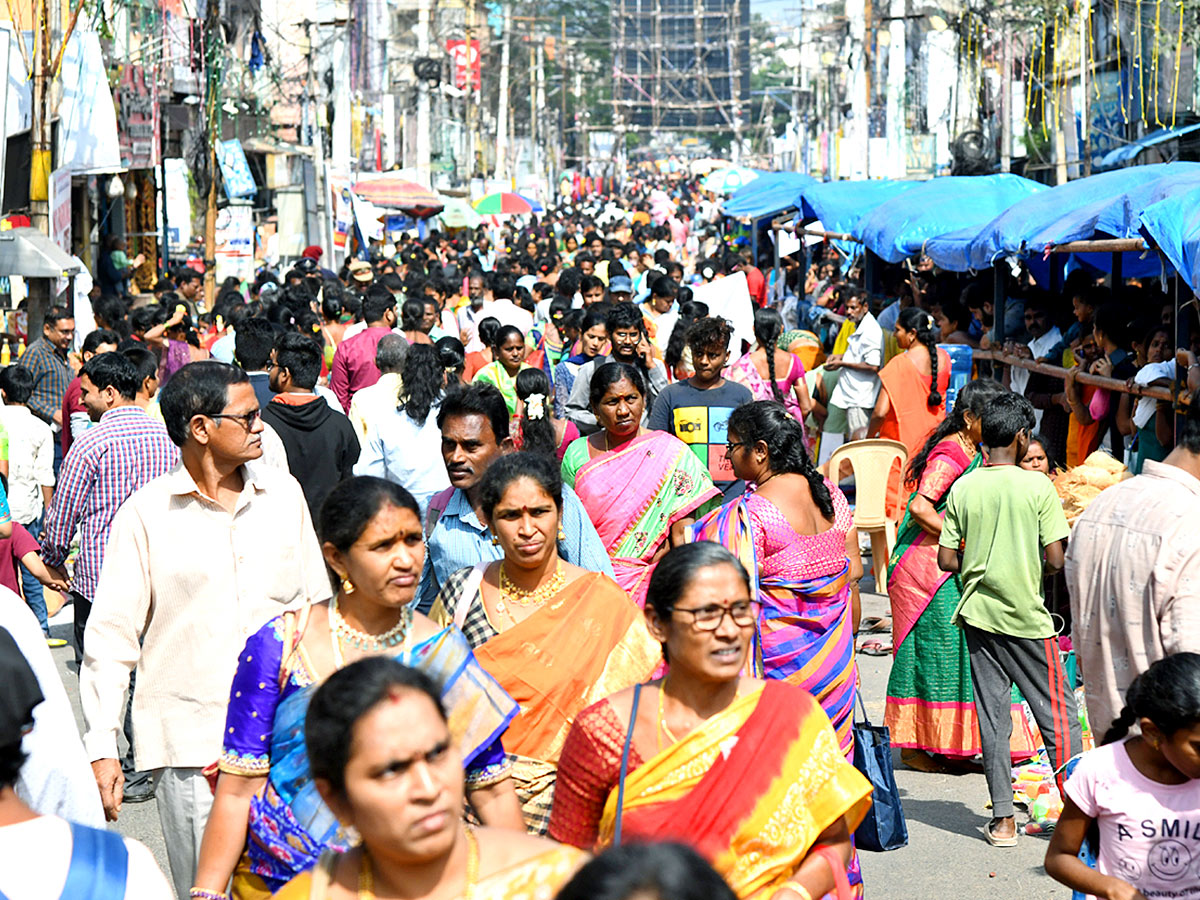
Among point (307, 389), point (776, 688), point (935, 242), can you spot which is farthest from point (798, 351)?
point (776, 688)

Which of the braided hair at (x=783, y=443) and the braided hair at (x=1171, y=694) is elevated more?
the braided hair at (x=783, y=443)

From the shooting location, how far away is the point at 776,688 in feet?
9.93

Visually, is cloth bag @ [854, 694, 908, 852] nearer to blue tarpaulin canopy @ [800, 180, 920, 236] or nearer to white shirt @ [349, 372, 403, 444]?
white shirt @ [349, 372, 403, 444]

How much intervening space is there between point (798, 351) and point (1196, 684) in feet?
32.0

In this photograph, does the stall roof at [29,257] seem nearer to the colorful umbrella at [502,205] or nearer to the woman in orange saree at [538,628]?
the woman in orange saree at [538,628]

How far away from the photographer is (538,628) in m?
3.82

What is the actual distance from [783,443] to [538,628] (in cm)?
139

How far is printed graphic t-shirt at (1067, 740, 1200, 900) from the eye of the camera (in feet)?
10.9

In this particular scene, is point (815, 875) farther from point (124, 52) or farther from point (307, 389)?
point (124, 52)

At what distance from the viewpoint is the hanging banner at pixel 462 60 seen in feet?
179

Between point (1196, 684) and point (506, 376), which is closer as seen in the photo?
point (1196, 684)

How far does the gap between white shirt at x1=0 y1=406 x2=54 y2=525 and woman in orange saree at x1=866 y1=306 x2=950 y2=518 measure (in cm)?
489

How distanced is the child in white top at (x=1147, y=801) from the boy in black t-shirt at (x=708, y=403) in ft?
11.8

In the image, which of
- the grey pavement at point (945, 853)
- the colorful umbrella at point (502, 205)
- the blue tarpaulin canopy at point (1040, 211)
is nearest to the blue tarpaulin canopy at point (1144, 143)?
the blue tarpaulin canopy at point (1040, 211)
